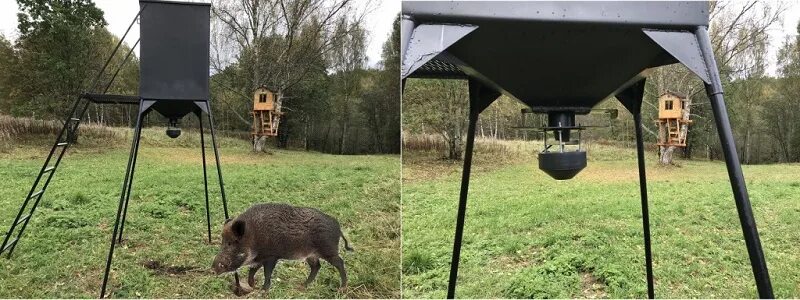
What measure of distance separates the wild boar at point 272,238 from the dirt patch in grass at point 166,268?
30.2 inches

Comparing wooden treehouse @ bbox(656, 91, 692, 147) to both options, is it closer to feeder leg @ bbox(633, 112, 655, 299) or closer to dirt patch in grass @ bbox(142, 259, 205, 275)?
feeder leg @ bbox(633, 112, 655, 299)

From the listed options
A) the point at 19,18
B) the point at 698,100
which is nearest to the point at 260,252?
the point at 19,18

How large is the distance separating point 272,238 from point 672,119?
15.2 ft

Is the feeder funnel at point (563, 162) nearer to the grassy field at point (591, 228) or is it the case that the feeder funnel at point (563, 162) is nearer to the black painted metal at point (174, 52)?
the black painted metal at point (174, 52)

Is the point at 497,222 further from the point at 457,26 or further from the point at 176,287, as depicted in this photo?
the point at 457,26

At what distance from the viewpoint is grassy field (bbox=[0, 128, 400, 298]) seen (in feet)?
10.1

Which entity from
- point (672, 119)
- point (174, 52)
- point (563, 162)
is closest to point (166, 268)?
point (174, 52)

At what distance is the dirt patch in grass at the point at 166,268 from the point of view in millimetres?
3178

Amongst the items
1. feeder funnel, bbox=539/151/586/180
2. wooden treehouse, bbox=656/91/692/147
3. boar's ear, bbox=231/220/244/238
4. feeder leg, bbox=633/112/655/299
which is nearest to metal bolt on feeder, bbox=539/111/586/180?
feeder funnel, bbox=539/151/586/180

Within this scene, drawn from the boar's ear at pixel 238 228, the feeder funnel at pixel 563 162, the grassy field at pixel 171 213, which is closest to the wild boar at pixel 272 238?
the boar's ear at pixel 238 228

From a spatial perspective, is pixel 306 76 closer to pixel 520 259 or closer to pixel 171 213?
pixel 171 213

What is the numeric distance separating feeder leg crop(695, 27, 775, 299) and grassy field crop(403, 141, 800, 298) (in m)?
2.61

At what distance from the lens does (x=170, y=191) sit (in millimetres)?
4676

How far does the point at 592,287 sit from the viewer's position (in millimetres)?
→ 3750
